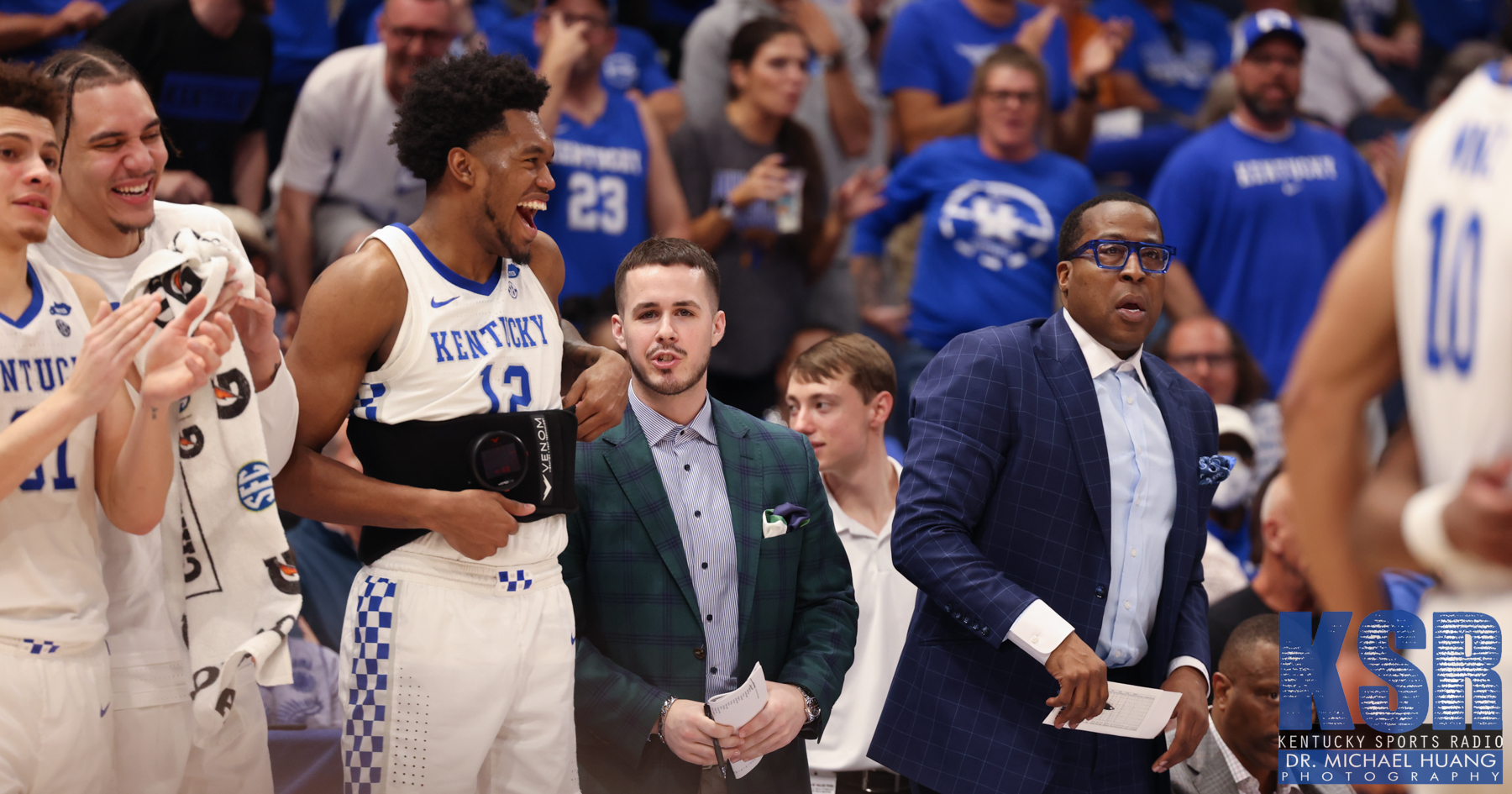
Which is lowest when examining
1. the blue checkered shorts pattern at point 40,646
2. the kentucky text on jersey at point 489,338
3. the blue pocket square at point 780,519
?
the blue pocket square at point 780,519

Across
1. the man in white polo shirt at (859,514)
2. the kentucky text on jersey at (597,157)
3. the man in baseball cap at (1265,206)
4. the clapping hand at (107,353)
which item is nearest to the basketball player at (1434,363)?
the clapping hand at (107,353)

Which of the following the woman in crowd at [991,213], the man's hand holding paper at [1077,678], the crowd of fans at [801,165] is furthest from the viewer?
the woman in crowd at [991,213]

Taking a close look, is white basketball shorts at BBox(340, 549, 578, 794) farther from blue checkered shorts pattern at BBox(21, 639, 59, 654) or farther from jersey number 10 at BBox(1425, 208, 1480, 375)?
jersey number 10 at BBox(1425, 208, 1480, 375)

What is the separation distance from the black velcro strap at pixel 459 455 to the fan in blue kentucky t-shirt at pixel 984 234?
3052 millimetres

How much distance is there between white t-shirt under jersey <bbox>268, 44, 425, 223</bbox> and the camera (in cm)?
528

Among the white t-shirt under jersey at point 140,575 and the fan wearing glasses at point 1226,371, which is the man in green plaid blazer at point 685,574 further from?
the fan wearing glasses at point 1226,371

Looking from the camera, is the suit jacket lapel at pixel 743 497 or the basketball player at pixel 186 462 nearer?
the basketball player at pixel 186 462

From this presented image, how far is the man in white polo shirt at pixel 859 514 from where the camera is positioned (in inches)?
150

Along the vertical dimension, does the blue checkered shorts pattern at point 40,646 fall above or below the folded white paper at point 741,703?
above

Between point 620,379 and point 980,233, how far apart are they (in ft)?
9.57

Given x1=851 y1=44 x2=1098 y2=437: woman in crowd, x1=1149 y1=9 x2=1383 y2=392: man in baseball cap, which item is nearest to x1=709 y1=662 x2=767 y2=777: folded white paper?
x1=851 y1=44 x2=1098 y2=437: woman in crowd

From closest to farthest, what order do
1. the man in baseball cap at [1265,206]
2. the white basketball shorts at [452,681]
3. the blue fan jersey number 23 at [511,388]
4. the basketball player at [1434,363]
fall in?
1. the basketball player at [1434,363]
2. the white basketball shorts at [452,681]
3. the blue fan jersey number 23 at [511,388]
4. the man in baseball cap at [1265,206]

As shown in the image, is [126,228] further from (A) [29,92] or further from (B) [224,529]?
(B) [224,529]

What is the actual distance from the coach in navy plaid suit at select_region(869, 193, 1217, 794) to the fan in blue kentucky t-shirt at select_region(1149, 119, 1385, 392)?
10.2ft
